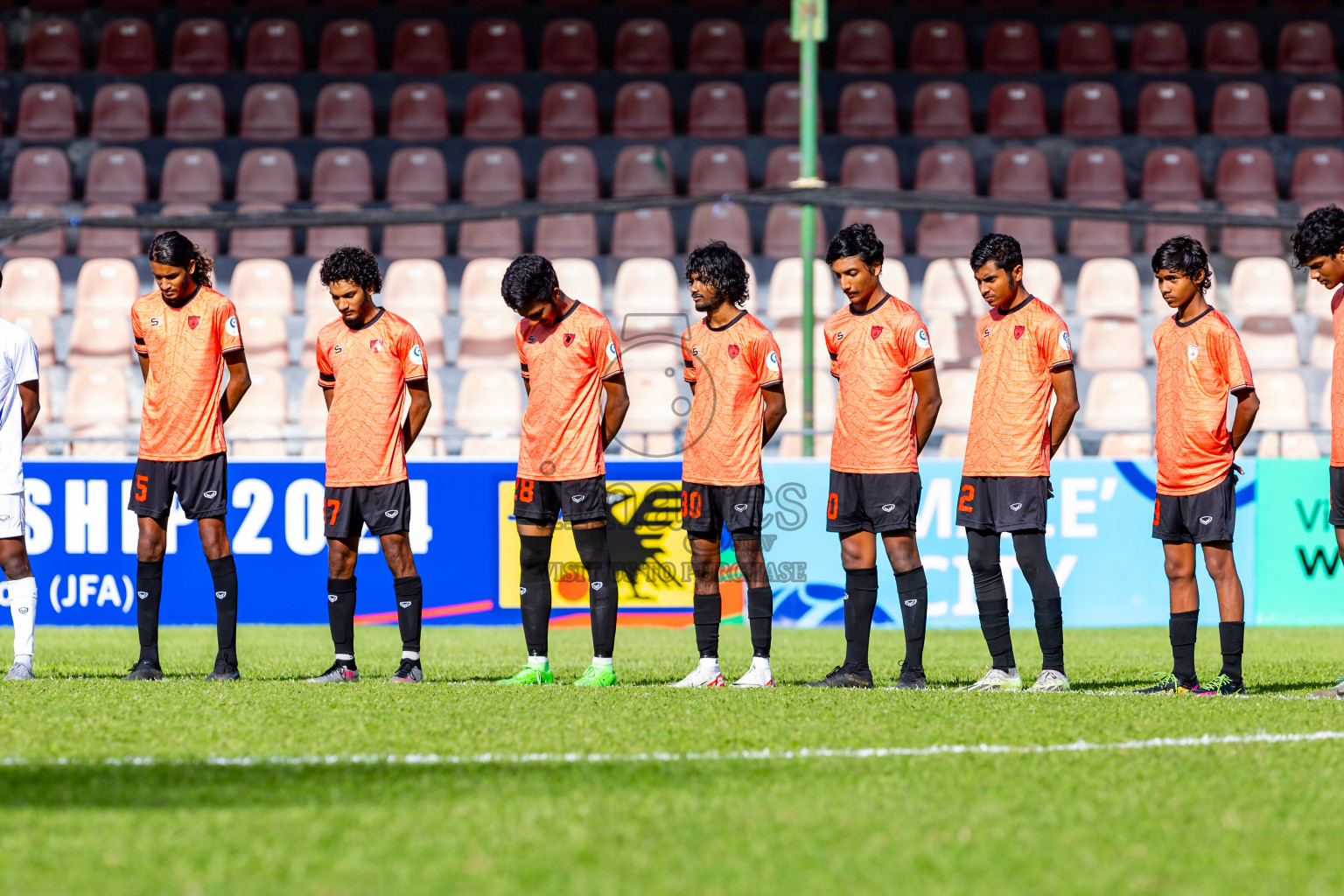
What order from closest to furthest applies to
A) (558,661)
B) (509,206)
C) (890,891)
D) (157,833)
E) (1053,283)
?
(890,891) < (157,833) < (558,661) < (509,206) < (1053,283)

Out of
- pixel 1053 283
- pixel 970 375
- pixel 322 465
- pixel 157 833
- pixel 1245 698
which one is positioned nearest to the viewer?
pixel 157 833

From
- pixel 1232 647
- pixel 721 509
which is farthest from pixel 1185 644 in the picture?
pixel 721 509

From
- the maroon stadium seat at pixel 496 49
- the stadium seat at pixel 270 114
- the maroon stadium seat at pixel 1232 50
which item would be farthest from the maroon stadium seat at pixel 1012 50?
the stadium seat at pixel 270 114

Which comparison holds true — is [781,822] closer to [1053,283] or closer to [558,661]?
[558,661]

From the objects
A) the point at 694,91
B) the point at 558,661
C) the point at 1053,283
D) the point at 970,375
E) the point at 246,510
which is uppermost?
the point at 694,91

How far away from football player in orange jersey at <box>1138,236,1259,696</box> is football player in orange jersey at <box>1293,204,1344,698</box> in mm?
312

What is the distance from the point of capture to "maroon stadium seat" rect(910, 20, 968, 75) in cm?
1594

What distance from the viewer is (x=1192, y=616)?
6277mm

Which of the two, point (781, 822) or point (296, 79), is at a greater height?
point (296, 79)

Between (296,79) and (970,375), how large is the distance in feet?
24.9

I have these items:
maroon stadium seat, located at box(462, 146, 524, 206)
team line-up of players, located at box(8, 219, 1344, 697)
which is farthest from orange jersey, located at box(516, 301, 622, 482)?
maroon stadium seat, located at box(462, 146, 524, 206)

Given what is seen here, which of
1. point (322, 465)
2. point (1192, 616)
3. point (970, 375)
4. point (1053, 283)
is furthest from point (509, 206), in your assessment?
point (1192, 616)

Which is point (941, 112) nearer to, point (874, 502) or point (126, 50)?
point (126, 50)

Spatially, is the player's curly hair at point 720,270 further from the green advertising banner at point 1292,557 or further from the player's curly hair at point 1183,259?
the green advertising banner at point 1292,557
